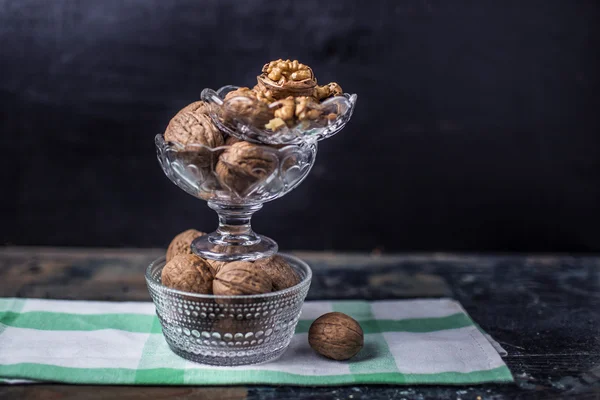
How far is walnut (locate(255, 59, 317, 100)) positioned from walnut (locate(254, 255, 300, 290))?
288 millimetres

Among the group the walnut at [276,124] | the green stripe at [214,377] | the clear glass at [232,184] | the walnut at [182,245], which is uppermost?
the walnut at [276,124]

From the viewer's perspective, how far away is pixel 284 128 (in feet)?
3.46

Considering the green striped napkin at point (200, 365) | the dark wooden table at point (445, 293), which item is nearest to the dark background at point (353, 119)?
the dark wooden table at point (445, 293)

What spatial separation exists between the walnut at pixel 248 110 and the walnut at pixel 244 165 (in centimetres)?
4

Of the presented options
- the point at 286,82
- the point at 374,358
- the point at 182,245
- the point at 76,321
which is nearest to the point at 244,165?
the point at 286,82

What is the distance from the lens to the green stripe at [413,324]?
133 centimetres

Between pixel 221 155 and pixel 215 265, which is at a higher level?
pixel 221 155

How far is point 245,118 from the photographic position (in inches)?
41.8

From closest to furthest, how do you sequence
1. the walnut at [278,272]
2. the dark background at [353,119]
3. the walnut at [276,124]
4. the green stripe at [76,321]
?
1. the walnut at [276,124]
2. the walnut at [278,272]
3. the green stripe at [76,321]
4. the dark background at [353,119]

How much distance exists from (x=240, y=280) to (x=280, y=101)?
0.98 feet

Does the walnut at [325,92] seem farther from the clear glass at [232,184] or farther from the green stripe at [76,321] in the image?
the green stripe at [76,321]

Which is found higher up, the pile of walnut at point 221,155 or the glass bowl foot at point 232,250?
the pile of walnut at point 221,155

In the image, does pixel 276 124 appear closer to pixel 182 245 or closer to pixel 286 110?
pixel 286 110

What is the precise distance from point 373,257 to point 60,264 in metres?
0.83
